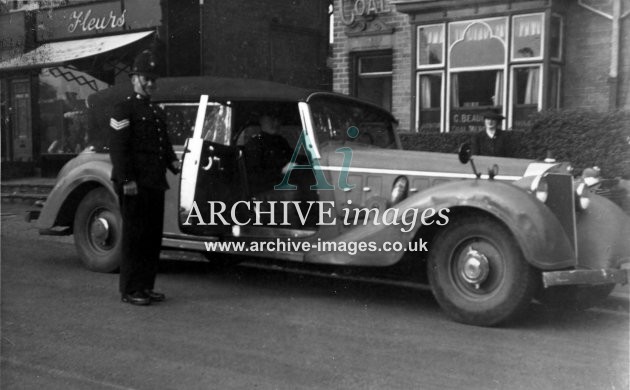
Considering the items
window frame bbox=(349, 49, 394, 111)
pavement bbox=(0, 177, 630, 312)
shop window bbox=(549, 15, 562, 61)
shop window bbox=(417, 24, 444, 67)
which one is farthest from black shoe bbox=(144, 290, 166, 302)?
window frame bbox=(349, 49, 394, 111)

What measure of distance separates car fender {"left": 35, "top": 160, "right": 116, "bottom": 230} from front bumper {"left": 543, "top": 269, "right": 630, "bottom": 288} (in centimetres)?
433

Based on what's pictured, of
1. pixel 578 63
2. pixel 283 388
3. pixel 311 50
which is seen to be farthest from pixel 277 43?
pixel 283 388

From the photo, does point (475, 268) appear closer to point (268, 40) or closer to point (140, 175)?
point (140, 175)

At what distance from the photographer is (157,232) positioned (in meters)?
5.98

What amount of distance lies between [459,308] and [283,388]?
1.82 meters

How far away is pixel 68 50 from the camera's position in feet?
46.3

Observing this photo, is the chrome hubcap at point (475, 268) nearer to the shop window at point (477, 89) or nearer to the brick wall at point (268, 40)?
the shop window at point (477, 89)

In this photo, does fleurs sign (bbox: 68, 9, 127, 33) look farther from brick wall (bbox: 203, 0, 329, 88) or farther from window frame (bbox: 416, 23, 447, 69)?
window frame (bbox: 416, 23, 447, 69)

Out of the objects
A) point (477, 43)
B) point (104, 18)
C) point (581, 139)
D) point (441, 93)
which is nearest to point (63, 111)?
point (104, 18)

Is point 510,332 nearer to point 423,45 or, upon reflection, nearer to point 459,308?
point 459,308

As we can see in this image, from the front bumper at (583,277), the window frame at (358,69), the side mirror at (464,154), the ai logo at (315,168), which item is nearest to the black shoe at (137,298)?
the ai logo at (315,168)

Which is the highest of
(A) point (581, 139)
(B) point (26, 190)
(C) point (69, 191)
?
(A) point (581, 139)

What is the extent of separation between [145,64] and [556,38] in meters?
8.01

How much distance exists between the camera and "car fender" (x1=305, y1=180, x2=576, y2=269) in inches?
189
